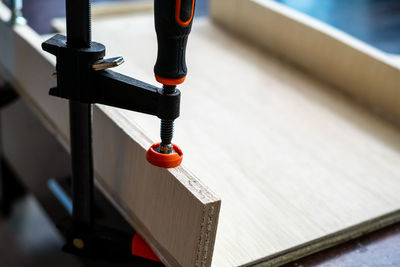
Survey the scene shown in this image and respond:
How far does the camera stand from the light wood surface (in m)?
0.65

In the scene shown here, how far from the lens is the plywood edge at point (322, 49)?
93 cm

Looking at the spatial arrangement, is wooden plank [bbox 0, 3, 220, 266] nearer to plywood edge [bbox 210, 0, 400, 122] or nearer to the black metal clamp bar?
the black metal clamp bar

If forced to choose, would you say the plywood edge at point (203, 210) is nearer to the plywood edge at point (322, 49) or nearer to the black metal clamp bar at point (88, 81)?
the black metal clamp bar at point (88, 81)

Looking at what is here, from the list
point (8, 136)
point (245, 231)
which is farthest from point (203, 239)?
point (8, 136)

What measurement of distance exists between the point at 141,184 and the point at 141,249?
0.09 m

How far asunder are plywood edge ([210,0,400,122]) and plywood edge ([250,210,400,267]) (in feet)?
0.92

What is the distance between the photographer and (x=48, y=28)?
3.79 feet

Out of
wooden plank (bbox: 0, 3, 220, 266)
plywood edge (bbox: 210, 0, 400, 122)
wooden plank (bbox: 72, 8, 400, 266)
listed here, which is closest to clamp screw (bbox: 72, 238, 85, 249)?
wooden plank (bbox: 0, 3, 220, 266)

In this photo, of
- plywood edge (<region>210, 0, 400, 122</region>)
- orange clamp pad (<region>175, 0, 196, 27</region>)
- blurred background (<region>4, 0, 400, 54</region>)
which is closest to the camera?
orange clamp pad (<region>175, 0, 196, 27</region>)

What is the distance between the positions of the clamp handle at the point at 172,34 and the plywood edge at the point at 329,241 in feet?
0.79

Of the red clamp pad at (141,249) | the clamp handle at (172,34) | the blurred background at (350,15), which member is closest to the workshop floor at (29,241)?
the blurred background at (350,15)

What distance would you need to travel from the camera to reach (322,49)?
40.4 inches

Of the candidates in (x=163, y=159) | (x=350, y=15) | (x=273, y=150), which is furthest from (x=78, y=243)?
(x=350, y=15)

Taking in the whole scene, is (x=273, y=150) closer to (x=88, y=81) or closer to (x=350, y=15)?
(x=88, y=81)
